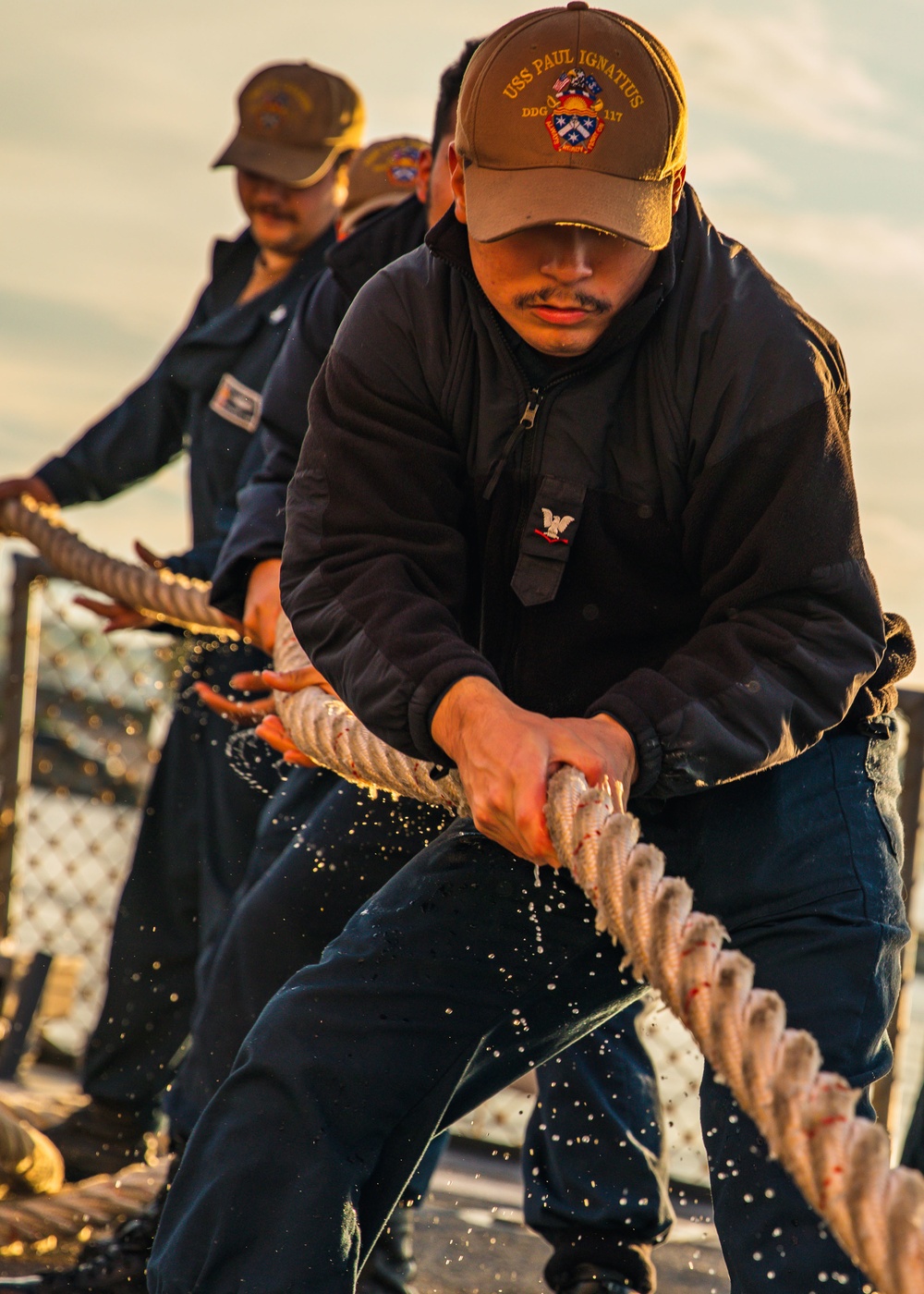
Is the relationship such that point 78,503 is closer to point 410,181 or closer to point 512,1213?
point 410,181

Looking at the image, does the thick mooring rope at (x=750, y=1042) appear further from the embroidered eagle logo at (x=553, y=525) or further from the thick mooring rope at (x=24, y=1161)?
the thick mooring rope at (x=24, y=1161)

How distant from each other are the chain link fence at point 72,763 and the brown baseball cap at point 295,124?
4.40ft

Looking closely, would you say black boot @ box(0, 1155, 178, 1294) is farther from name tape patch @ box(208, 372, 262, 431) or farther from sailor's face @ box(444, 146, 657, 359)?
name tape patch @ box(208, 372, 262, 431)

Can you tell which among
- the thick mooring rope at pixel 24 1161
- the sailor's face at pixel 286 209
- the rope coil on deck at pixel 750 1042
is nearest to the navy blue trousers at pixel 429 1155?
the thick mooring rope at pixel 24 1161

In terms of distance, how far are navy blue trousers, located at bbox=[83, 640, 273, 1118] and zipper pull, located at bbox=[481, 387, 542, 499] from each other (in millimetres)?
1896

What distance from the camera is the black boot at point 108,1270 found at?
9.30 feet

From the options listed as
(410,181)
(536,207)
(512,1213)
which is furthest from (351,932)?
(410,181)

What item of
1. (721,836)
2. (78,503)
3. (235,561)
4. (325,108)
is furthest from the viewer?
(78,503)

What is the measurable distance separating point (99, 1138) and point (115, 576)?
137cm

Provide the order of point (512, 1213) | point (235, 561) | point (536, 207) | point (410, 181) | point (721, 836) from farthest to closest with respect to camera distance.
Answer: point (410, 181) → point (512, 1213) → point (235, 561) → point (721, 836) → point (536, 207)

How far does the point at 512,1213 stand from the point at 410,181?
2429 millimetres

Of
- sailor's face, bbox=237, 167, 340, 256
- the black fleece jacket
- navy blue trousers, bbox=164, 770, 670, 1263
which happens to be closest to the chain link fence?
sailor's face, bbox=237, 167, 340, 256

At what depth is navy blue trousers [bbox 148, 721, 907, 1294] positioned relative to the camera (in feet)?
6.35

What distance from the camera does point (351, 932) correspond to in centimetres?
216
